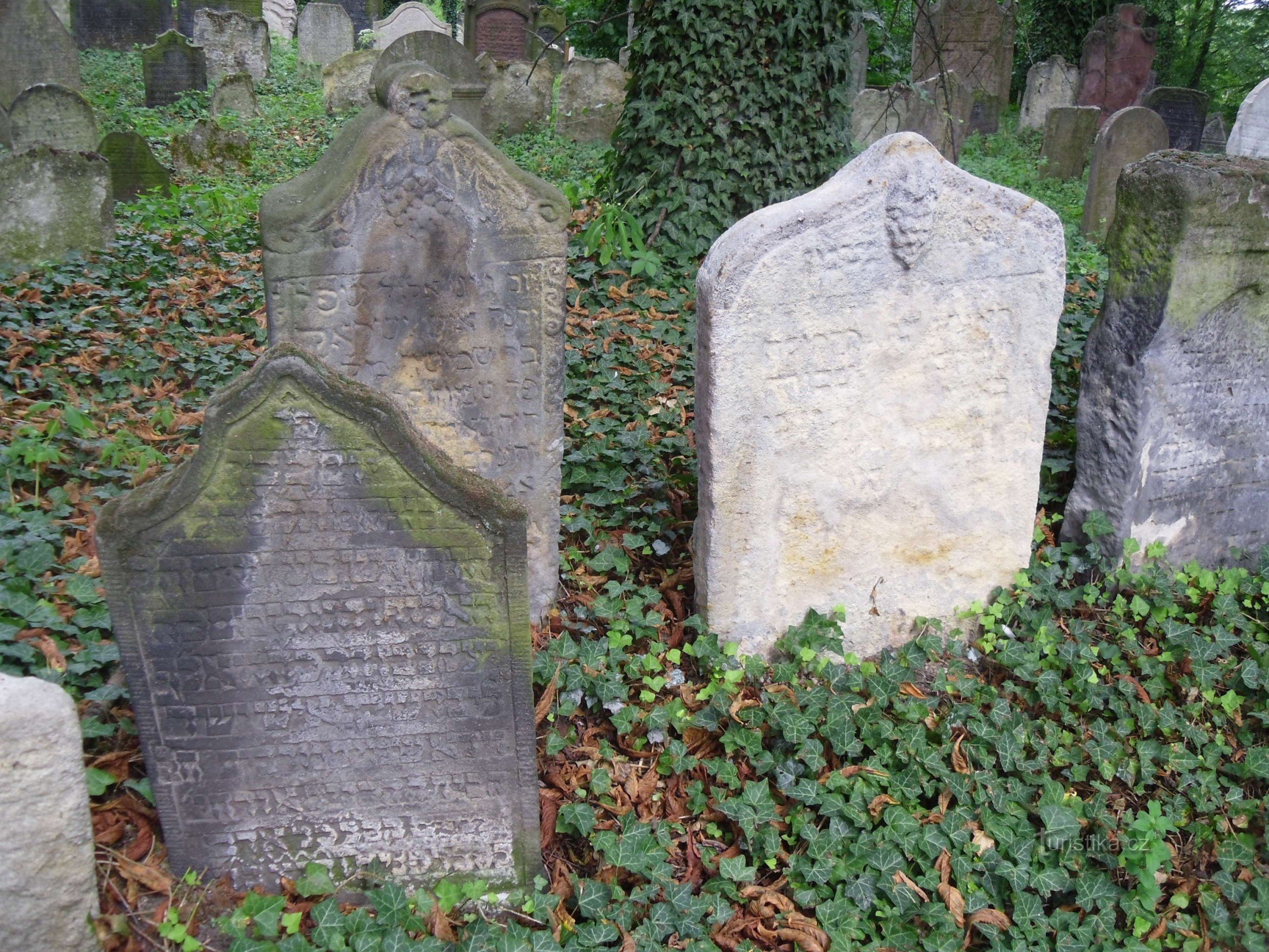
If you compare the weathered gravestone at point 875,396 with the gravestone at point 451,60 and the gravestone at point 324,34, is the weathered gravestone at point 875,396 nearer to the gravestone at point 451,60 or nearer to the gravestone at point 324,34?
the gravestone at point 451,60

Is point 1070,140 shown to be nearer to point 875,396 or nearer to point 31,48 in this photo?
point 875,396

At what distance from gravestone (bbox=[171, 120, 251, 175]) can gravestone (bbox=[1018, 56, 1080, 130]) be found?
482 inches

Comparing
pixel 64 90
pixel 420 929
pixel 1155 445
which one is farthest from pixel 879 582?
pixel 64 90

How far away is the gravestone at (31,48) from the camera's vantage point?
41.6ft

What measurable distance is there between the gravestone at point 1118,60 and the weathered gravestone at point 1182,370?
14875 millimetres

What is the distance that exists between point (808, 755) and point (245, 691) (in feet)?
5.58

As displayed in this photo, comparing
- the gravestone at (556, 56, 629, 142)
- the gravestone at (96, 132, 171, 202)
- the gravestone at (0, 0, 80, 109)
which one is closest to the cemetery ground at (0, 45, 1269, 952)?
the gravestone at (96, 132, 171, 202)

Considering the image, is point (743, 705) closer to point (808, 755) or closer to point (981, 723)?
point (808, 755)

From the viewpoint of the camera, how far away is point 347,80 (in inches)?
586

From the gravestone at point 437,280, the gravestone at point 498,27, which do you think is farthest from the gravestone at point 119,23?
the gravestone at point 437,280

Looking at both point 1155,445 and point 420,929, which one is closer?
point 420,929

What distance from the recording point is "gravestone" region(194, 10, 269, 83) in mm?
16312

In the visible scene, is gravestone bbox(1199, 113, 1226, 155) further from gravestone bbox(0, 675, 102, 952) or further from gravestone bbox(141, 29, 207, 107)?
gravestone bbox(0, 675, 102, 952)

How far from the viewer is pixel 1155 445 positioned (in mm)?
3996
